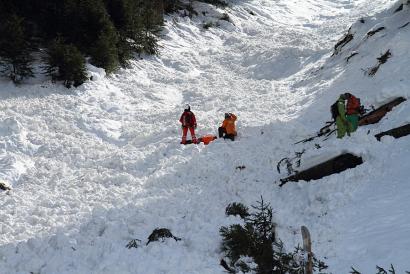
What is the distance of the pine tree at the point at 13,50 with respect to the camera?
17.5m

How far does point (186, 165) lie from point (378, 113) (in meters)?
5.82

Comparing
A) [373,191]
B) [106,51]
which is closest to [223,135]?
[373,191]

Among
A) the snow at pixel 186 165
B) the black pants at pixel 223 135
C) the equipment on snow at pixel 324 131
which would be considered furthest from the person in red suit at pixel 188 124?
the equipment on snow at pixel 324 131

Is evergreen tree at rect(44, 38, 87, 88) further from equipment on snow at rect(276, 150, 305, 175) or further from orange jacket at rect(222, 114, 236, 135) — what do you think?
equipment on snow at rect(276, 150, 305, 175)

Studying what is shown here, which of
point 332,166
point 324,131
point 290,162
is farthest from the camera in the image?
point 324,131

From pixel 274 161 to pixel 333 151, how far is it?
2474mm

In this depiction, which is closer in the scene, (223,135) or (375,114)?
(375,114)

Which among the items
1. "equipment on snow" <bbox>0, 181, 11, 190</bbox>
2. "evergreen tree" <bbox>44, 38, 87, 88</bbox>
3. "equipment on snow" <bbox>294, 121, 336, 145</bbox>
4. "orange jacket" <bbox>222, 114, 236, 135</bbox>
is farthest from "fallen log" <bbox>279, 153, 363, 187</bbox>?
"evergreen tree" <bbox>44, 38, 87, 88</bbox>

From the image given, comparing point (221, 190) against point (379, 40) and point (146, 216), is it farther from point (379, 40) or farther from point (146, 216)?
point (379, 40)

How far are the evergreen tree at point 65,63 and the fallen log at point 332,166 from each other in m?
11.3

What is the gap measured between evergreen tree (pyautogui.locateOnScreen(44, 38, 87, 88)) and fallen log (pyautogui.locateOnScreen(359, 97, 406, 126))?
38.0 feet

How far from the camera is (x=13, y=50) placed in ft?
57.7

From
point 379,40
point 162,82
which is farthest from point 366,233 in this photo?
point 162,82

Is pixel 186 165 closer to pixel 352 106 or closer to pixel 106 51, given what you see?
pixel 352 106
